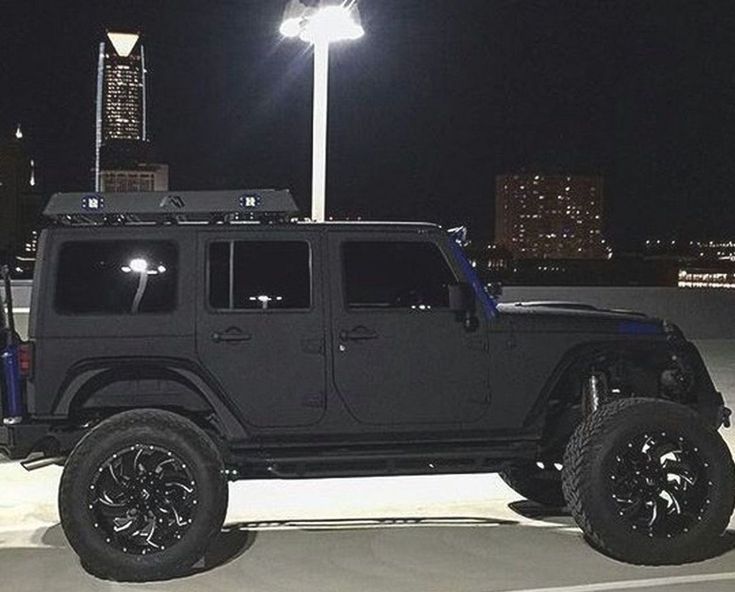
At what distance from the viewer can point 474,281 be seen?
662cm

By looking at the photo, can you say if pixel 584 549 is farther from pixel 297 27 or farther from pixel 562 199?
pixel 562 199

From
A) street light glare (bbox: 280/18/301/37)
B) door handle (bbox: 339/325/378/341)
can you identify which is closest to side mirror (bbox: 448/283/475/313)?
door handle (bbox: 339/325/378/341)

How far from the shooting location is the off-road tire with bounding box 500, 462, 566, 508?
7.75 metres

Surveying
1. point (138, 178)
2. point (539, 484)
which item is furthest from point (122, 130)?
point (539, 484)

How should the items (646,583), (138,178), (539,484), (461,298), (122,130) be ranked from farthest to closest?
(122,130), (138,178), (539,484), (461,298), (646,583)

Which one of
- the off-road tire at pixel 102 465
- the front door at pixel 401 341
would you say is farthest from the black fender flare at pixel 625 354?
the off-road tire at pixel 102 465

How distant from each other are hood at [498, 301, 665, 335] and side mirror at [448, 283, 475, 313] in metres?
0.27

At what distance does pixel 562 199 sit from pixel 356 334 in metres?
159

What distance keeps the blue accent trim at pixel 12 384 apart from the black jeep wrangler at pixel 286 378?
0.02m

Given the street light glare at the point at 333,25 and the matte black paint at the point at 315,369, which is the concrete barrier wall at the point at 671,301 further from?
the matte black paint at the point at 315,369

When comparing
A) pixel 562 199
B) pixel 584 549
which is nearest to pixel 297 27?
pixel 584 549

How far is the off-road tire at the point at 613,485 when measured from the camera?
21.1 ft

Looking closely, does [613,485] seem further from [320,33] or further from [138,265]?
[320,33]

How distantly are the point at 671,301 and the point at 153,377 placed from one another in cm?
1840
